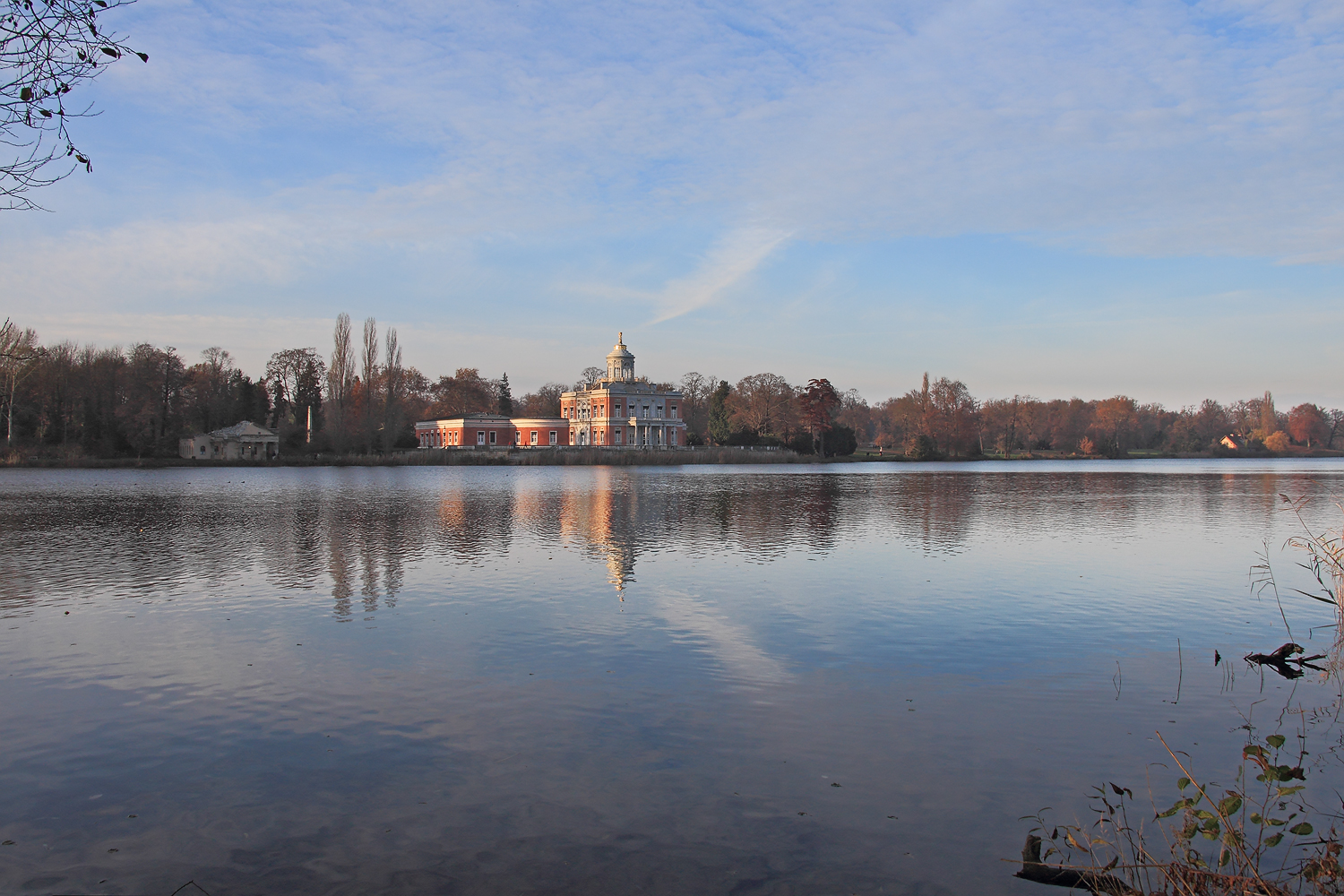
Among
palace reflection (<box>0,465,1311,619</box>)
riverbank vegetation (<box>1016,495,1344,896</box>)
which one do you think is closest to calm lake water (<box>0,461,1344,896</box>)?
riverbank vegetation (<box>1016,495,1344,896</box>)

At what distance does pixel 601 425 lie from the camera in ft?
340

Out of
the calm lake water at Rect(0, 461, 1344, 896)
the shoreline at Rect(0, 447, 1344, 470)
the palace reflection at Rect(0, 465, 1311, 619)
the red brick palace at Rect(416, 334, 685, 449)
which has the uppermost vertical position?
the red brick palace at Rect(416, 334, 685, 449)

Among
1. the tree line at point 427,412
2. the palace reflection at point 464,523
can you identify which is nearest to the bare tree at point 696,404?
the tree line at point 427,412

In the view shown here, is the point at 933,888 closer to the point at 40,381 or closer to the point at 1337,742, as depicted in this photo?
the point at 1337,742

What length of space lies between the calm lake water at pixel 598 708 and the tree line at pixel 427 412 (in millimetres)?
10027

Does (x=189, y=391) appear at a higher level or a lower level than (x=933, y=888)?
higher

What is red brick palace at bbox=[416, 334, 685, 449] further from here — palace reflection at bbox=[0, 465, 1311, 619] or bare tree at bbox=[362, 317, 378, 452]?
palace reflection at bbox=[0, 465, 1311, 619]

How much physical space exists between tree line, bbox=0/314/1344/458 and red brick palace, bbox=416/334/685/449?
5.19 m

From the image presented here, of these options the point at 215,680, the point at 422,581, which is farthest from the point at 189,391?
the point at 215,680

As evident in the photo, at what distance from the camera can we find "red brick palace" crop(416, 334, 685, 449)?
10169 centimetres

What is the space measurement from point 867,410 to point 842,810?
154748mm

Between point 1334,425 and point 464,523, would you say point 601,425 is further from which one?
point 1334,425

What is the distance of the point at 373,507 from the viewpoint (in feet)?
95.0

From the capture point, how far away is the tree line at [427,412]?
6731 cm
